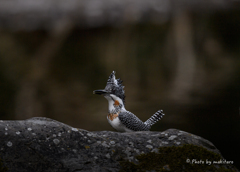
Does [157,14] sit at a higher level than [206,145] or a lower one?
higher

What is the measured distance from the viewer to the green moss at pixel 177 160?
2.45 metres

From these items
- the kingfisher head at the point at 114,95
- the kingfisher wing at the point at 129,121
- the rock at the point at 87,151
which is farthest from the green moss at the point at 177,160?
the kingfisher head at the point at 114,95

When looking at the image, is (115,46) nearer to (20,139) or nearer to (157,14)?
(157,14)

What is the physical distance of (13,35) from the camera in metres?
5.79

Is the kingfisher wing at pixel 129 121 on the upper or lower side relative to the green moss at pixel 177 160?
upper

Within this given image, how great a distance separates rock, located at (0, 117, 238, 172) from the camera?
2.34 meters

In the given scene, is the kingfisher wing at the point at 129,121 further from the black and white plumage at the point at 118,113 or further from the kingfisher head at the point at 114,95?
the kingfisher head at the point at 114,95

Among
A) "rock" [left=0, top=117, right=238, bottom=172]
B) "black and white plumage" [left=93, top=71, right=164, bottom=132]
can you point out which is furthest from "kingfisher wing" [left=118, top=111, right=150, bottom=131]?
"rock" [left=0, top=117, right=238, bottom=172]

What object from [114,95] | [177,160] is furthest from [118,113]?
[177,160]

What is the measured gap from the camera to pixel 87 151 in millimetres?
2514

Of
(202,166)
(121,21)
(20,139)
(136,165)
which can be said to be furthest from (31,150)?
(121,21)

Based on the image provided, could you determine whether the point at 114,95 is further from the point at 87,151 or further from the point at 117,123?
the point at 87,151

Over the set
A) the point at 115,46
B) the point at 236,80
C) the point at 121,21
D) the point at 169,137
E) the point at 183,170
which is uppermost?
the point at 121,21

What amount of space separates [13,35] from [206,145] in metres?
4.57
